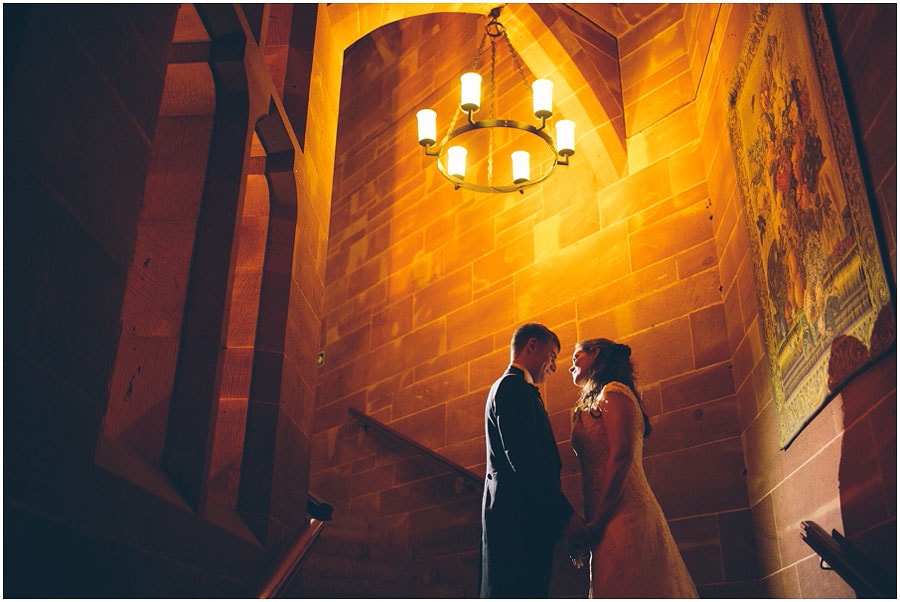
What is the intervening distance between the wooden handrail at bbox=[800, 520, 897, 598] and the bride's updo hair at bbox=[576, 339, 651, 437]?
24.6 inches

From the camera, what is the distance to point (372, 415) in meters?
6.02

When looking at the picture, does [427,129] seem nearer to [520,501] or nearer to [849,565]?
[520,501]

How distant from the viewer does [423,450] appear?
5.07 metres

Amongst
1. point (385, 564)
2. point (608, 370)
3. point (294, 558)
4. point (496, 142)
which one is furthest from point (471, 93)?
point (294, 558)

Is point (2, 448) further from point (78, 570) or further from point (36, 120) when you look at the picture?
point (36, 120)

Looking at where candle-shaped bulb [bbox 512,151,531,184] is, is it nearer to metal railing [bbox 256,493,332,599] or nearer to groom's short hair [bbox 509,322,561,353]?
groom's short hair [bbox 509,322,561,353]

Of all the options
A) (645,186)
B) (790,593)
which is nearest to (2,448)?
(790,593)

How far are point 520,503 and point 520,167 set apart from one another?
114 inches

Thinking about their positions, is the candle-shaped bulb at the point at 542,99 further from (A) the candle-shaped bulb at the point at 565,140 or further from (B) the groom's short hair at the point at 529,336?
(B) the groom's short hair at the point at 529,336

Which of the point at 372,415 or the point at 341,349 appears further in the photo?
the point at 341,349

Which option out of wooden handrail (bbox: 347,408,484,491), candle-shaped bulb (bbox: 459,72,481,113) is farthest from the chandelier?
wooden handrail (bbox: 347,408,484,491)

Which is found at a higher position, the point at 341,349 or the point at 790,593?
the point at 341,349

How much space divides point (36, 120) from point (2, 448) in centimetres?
62

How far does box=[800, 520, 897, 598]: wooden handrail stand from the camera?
2.19 metres
